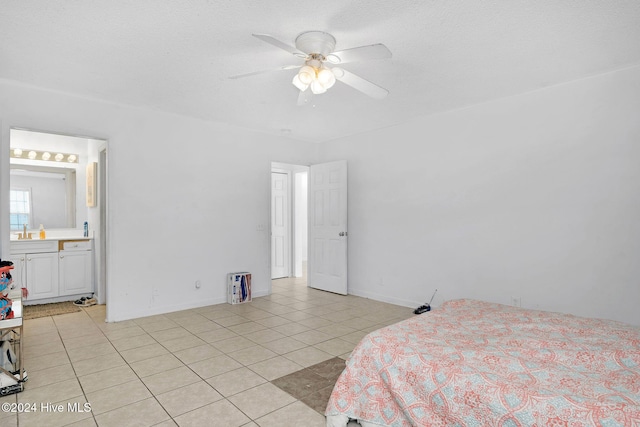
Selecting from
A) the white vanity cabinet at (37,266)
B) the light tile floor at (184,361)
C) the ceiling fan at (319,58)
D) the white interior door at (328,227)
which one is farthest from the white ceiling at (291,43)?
the light tile floor at (184,361)

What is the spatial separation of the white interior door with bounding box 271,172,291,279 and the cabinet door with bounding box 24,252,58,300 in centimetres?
347

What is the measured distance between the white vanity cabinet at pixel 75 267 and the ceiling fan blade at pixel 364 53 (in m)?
4.82

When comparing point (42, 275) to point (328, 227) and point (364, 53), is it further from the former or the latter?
point (364, 53)

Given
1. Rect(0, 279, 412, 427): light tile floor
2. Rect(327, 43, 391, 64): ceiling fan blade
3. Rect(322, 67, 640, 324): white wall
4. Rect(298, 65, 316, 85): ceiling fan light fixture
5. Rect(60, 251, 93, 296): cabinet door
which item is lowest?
Rect(0, 279, 412, 427): light tile floor

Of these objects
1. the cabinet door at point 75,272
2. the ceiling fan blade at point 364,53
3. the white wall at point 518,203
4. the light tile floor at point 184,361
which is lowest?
the light tile floor at point 184,361

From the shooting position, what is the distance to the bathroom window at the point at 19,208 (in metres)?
5.20

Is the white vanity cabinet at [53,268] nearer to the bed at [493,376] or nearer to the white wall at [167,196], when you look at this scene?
the white wall at [167,196]

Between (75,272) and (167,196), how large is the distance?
2.07 metres

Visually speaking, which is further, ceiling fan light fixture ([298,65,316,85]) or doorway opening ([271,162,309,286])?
doorway opening ([271,162,309,286])

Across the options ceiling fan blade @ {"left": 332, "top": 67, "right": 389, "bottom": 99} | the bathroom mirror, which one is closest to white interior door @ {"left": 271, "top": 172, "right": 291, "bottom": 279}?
the bathroom mirror

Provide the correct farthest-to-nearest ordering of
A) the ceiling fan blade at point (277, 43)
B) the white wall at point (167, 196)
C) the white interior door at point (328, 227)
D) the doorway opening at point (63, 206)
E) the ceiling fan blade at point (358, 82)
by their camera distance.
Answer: the white interior door at point (328, 227) < the doorway opening at point (63, 206) < the white wall at point (167, 196) < the ceiling fan blade at point (358, 82) < the ceiling fan blade at point (277, 43)

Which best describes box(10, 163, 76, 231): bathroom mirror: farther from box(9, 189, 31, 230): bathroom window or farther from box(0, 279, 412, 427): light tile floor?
box(0, 279, 412, 427): light tile floor

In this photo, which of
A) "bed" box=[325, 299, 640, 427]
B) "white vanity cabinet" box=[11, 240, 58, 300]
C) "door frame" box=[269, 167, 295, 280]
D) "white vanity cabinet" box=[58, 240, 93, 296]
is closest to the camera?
"bed" box=[325, 299, 640, 427]

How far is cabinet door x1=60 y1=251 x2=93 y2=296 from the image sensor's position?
197 inches
